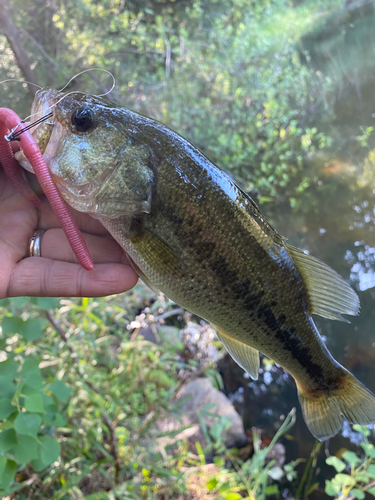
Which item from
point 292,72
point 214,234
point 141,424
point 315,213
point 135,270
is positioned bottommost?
point 141,424

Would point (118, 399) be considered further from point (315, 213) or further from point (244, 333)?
point (315, 213)

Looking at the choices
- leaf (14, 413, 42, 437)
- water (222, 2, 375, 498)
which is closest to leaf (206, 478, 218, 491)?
water (222, 2, 375, 498)

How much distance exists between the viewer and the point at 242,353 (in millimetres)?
1665

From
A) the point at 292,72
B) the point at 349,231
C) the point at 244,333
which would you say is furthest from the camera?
the point at 292,72

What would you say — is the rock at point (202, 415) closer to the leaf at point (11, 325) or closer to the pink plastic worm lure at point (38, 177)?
the leaf at point (11, 325)

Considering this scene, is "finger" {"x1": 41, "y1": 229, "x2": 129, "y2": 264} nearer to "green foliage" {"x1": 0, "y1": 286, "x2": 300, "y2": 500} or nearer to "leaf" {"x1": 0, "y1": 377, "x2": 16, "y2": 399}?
"green foliage" {"x1": 0, "y1": 286, "x2": 300, "y2": 500}

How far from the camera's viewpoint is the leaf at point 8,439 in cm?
136

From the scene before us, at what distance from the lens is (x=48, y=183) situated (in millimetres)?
1288

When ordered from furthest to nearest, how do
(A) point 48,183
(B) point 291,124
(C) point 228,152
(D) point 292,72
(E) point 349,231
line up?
1. (D) point 292,72
2. (B) point 291,124
3. (C) point 228,152
4. (E) point 349,231
5. (A) point 48,183

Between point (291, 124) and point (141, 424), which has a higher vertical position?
point (291, 124)

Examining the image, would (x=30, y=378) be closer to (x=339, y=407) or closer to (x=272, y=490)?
(x=339, y=407)

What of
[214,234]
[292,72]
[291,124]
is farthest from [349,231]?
[214,234]

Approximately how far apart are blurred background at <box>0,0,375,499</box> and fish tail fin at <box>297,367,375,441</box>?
2155mm

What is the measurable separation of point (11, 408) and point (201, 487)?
196 cm
